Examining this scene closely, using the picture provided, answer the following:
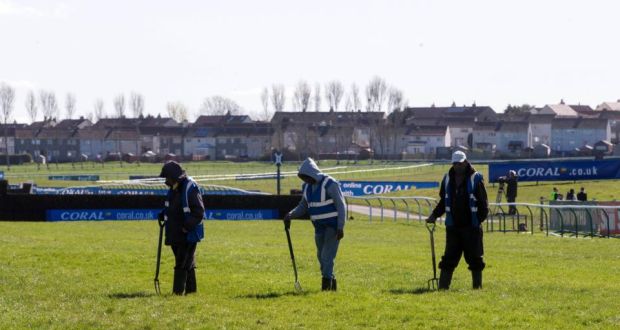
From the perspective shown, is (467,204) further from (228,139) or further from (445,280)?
(228,139)

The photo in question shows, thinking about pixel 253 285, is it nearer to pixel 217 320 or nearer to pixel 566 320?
pixel 217 320

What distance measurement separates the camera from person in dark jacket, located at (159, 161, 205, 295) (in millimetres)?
11883

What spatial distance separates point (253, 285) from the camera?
43.2 feet

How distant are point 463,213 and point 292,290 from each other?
87.5 inches

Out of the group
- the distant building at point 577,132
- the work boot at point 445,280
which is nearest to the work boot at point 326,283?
the work boot at point 445,280

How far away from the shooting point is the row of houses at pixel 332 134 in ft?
526

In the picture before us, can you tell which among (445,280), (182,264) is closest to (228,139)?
(445,280)

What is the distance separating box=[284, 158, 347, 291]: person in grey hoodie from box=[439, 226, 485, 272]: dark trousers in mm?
1299

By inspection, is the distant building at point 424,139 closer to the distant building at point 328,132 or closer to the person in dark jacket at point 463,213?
the distant building at point 328,132

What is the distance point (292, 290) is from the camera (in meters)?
12.6

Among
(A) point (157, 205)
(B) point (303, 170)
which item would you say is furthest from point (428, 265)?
(A) point (157, 205)

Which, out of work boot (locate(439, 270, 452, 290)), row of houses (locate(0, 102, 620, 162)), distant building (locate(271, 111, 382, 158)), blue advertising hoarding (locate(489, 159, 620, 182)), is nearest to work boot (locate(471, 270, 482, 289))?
work boot (locate(439, 270, 452, 290))

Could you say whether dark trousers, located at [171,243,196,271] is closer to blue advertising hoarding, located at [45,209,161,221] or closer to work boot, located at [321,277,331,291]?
work boot, located at [321,277,331,291]

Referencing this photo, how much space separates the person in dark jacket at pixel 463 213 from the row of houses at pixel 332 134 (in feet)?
431
